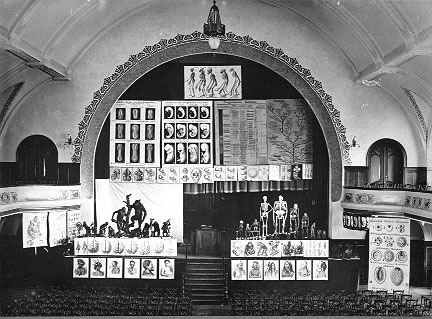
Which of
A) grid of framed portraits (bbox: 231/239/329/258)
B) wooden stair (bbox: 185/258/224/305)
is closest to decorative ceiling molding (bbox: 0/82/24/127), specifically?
wooden stair (bbox: 185/258/224/305)

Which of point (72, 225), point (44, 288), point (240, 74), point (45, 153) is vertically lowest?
point (44, 288)

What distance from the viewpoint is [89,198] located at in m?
13.5

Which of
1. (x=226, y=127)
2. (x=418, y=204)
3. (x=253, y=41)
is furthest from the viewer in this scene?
(x=253, y=41)

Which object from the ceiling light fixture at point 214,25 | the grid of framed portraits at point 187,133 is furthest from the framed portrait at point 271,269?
the ceiling light fixture at point 214,25

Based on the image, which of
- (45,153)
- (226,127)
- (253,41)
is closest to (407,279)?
(226,127)

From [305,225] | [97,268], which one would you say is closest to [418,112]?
[305,225]

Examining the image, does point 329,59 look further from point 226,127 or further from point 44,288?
point 44,288

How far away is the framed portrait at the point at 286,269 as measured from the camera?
14289mm

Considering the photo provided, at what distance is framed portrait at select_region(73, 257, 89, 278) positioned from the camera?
13133 millimetres

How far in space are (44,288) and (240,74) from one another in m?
6.62

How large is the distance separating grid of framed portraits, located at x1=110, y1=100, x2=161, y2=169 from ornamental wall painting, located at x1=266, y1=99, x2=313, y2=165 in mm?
2625

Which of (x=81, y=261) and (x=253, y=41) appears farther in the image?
(x=253, y=41)

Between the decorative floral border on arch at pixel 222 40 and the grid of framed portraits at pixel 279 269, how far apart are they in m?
2.57

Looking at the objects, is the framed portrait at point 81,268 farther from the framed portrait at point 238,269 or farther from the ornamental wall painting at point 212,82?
the ornamental wall painting at point 212,82
